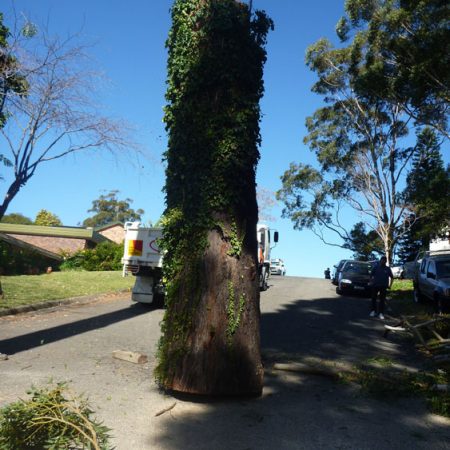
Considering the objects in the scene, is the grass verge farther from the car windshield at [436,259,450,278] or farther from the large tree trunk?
the car windshield at [436,259,450,278]

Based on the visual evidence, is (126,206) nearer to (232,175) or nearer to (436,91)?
(436,91)

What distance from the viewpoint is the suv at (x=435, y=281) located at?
13891 millimetres

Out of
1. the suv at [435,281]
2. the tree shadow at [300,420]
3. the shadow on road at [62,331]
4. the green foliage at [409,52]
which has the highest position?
the green foliage at [409,52]

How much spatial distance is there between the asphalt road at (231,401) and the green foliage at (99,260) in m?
18.6

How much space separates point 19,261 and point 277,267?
25.7 m

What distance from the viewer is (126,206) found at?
87750 millimetres

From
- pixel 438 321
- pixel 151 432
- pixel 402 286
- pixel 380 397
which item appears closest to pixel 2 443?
pixel 151 432

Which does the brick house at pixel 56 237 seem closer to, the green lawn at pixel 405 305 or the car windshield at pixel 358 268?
the car windshield at pixel 358 268

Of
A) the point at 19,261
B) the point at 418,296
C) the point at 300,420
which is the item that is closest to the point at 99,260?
the point at 19,261

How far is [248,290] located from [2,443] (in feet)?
10.1

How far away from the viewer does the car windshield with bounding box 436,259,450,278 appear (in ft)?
49.6

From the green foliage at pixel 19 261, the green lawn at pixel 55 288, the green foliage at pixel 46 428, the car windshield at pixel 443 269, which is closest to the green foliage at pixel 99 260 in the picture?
the green foliage at pixel 19 261

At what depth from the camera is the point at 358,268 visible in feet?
78.1

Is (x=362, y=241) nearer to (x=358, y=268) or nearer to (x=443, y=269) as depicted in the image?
(x=358, y=268)
